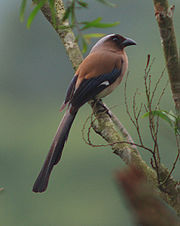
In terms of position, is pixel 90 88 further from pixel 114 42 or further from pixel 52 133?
pixel 52 133

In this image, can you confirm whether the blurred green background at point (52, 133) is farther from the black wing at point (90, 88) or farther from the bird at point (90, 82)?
the black wing at point (90, 88)

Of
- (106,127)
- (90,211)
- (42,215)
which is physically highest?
(106,127)

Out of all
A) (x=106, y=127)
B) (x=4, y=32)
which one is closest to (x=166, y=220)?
(x=106, y=127)

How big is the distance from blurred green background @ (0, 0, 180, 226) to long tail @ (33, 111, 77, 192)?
957 cm

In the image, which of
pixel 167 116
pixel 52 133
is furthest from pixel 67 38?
pixel 52 133

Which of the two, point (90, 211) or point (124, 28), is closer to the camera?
point (90, 211)

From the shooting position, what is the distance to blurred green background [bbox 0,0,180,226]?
16.8 meters

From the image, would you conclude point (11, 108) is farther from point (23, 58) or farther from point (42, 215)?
point (42, 215)

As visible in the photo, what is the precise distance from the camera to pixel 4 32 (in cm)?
3262

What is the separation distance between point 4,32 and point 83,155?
52.1 feet

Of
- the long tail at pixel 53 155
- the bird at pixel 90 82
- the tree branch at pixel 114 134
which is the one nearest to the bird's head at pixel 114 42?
the bird at pixel 90 82

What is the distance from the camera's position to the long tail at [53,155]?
5.88ft

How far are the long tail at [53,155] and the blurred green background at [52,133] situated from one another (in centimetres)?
957

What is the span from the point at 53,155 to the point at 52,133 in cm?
1758
